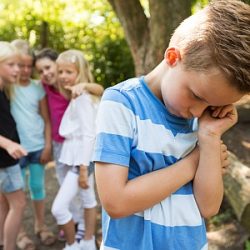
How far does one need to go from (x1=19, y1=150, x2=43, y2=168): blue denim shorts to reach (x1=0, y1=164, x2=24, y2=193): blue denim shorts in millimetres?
425

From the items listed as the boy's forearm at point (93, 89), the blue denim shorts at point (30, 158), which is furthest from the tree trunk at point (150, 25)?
the blue denim shorts at point (30, 158)

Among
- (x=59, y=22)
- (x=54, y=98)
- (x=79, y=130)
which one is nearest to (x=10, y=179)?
(x=79, y=130)

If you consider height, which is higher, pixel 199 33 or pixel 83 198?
pixel 199 33

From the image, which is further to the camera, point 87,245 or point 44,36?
point 44,36

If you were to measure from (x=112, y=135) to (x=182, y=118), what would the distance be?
0.82 ft

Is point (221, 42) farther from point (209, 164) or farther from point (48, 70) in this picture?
point (48, 70)

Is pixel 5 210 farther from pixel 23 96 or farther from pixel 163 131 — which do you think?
pixel 163 131

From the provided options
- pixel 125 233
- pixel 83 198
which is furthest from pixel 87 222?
pixel 125 233

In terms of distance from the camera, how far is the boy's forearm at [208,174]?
4.28 ft

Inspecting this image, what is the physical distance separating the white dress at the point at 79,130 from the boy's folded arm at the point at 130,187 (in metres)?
1.93

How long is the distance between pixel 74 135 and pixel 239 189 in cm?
132

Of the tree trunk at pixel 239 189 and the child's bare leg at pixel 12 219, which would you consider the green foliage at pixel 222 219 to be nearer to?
the tree trunk at pixel 239 189

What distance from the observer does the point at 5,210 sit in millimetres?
3406

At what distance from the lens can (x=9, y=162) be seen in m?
3.06
